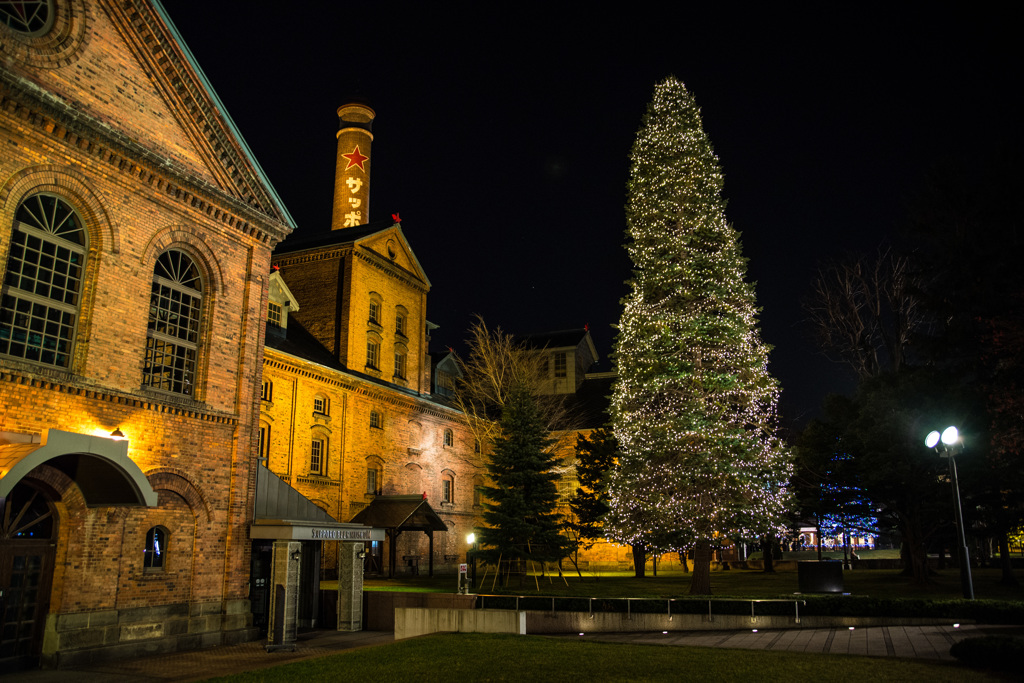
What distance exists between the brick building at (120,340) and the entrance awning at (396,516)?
46.3 ft

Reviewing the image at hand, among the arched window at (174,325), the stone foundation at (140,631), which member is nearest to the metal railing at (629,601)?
the stone foundation at (140,631)

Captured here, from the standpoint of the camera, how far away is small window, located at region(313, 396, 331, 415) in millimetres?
30594

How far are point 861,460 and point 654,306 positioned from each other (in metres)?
11.9

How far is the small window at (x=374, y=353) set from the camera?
117ft

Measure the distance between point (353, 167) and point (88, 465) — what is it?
32.6 meters

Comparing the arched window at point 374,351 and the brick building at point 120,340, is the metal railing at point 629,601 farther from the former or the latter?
the arched window at point 374,351

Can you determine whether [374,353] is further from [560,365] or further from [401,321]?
[560,365]

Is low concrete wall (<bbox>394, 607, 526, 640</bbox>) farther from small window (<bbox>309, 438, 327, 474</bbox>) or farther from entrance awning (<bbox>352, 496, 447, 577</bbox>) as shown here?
small window (<bbox>309, 438, 327, 474</bbox>)

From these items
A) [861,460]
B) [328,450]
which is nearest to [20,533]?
[328,450]

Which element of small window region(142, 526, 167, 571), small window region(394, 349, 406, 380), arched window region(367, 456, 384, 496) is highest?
small window region(394, 349, 406, 380)

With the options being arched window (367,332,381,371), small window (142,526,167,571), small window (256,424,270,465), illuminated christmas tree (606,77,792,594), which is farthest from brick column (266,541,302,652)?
arched window (367,332,381,371)

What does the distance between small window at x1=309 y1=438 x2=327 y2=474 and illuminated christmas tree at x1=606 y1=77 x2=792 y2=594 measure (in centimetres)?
1342

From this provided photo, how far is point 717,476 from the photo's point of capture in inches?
865

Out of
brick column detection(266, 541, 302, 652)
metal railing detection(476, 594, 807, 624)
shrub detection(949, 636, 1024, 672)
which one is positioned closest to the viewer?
shrub detection(949, 636, 1024, 672)
